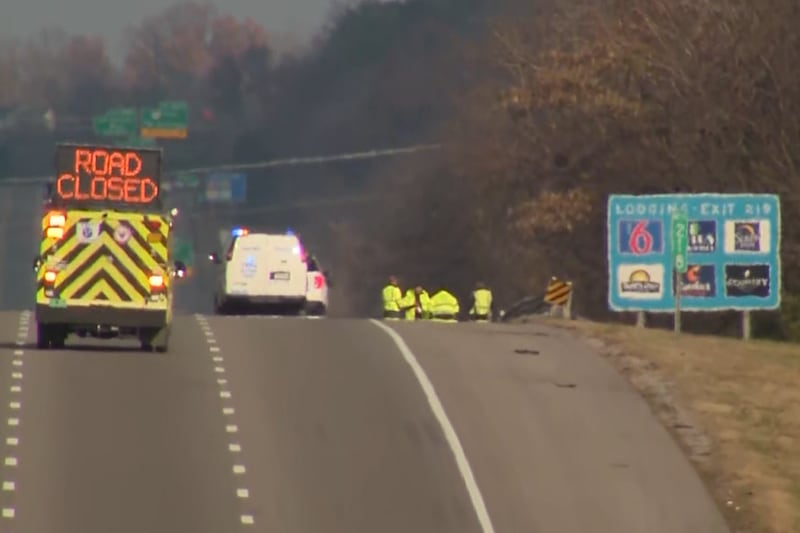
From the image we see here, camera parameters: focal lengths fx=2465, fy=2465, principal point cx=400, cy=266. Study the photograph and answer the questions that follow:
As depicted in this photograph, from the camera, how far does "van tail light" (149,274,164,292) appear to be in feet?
104

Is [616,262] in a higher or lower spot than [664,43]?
lower

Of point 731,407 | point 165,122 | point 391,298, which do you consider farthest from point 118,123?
point 731,407

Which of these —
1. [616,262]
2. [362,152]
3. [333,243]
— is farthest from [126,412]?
[362,152]

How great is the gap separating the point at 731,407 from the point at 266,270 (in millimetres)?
20377

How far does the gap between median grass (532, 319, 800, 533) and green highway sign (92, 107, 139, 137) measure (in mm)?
74910

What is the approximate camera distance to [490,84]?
81500 millimetres

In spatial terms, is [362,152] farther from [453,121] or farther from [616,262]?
[616,262]

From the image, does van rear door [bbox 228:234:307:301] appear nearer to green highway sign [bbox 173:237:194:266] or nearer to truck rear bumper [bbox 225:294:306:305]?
truck rear bumper [bbox 225:294:306:305]

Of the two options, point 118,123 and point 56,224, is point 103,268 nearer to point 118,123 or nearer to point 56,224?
point 56,224

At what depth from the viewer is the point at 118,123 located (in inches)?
4306

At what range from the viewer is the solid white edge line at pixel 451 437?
78.4 ft

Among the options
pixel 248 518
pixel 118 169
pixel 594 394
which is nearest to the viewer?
pixel 248 518

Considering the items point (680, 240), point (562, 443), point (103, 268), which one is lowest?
point (562, 443)

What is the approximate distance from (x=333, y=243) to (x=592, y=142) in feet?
170
